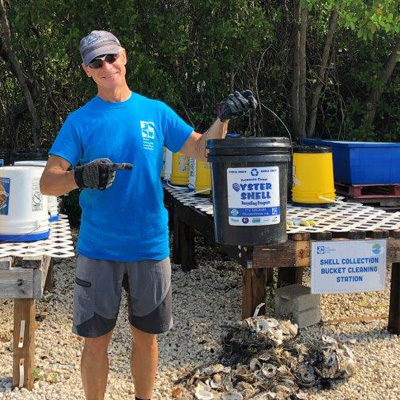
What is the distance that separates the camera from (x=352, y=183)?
5.32 metres

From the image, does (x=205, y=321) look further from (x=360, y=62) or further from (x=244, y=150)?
(x=360, y=62)

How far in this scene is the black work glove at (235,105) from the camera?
2.81 m

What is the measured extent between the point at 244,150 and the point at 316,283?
1.03m

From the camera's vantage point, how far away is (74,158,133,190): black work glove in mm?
2422

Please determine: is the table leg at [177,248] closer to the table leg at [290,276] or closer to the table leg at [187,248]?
the table leg at [187,248]

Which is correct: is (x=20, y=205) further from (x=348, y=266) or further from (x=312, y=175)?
(x=312, y=175)

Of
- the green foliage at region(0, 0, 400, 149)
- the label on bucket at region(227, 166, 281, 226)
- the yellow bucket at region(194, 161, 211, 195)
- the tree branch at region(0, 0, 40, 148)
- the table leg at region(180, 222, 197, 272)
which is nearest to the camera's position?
the label on bucket at region(227, 166, 281, 226)

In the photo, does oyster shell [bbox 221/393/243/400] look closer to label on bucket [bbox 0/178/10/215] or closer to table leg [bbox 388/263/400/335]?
table leg [bbox 388/263/400/335]

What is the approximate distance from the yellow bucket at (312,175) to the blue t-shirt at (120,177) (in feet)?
6.93

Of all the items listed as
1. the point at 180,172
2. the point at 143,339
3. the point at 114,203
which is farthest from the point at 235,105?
the point at 180,172

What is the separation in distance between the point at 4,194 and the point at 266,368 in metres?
1.70

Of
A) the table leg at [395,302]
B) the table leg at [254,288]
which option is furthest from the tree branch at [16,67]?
the table leg at [395,302]

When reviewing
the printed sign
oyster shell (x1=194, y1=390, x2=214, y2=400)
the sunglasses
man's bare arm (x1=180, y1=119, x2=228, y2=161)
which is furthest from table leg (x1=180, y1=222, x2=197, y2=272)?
the sunglasses

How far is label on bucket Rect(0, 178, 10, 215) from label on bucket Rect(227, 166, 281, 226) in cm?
121
